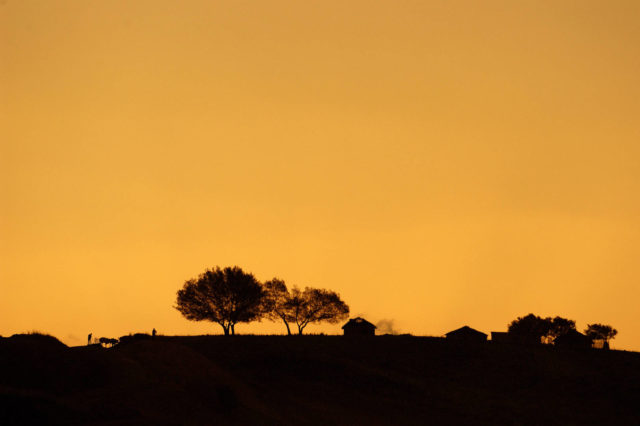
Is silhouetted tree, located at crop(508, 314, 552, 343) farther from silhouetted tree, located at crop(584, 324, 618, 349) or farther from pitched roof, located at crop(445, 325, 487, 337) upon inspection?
pitched roof, located at crop(445, 325, 487, 337)

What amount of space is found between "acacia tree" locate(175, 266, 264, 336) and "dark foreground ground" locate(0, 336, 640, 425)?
77.7 feet

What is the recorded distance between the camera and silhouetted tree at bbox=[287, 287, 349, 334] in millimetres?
123938

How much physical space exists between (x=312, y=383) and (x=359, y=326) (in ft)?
182

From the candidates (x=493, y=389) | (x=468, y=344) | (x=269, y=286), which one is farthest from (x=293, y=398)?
(x=269, y=286)

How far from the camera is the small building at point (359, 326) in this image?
122 metres

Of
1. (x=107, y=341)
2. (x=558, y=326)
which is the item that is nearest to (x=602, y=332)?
(x=558, y=326)

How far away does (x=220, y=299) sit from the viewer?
11031 cm

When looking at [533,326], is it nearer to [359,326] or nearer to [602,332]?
[602,332]

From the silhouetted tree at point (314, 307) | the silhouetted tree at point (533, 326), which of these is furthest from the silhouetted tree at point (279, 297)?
the silhouetted tree at point (533, 326)

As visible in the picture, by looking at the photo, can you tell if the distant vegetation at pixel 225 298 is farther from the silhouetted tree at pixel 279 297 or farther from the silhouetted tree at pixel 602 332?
the silhouetted tree at pixel 602 332

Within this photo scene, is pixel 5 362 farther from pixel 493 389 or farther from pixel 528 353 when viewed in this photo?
pixel 528 353

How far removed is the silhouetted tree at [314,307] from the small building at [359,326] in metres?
3.14

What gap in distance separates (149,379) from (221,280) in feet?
204

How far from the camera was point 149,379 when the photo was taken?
49.0 metres
